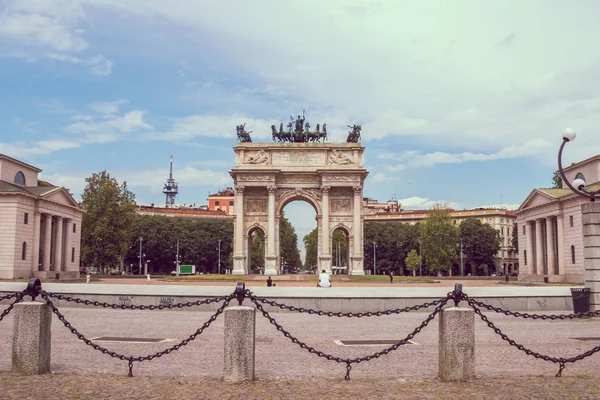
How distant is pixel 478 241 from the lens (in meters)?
116

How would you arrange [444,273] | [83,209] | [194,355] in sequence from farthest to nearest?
[444,273] < [83,209] < [194,355]

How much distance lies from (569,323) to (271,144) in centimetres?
5654

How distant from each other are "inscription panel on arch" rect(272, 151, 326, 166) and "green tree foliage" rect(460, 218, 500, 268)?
181 ft

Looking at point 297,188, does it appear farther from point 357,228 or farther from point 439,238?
point 439,238

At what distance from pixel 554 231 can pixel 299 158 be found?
31898 mm

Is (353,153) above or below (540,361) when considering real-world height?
above

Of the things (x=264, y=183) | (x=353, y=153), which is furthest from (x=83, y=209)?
(x=353, y=153)

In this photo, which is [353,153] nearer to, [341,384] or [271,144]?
[271,144]

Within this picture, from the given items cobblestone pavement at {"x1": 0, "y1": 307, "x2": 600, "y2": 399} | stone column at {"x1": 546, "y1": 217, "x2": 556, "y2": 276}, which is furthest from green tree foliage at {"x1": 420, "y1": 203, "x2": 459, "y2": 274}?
cobblestone pavement at {"x1": 0, "y1": 307, "x2": 600, "y2": 399}

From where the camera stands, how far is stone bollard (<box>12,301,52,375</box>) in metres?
9.37

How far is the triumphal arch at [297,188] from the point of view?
7069cm

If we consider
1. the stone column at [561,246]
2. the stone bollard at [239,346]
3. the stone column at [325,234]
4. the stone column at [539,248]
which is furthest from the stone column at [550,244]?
the stone bollard at [239,346]

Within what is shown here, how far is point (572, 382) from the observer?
9023 mm

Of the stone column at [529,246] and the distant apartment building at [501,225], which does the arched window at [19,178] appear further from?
the distant apartment building at [501,225]
